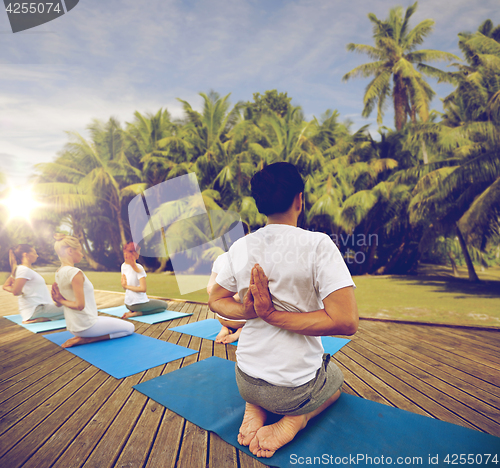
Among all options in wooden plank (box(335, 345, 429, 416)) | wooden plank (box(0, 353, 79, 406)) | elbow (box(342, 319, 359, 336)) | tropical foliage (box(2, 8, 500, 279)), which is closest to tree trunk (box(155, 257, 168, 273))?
tropical foliage (box(2, 8, 500, 279))

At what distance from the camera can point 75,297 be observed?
326 centimetres

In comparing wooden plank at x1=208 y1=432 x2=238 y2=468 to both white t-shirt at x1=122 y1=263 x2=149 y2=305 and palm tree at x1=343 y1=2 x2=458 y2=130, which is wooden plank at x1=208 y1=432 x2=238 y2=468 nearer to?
white t-shirt at x1=122 y1=263 x2=149 y2=305

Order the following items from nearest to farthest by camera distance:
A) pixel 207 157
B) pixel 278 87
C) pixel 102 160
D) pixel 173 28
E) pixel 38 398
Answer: pixel 38 398, pixel 173 28, pixel 207 157, pixel 102 160, pixel 278 87

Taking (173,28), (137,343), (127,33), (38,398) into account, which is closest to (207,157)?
(173,28)

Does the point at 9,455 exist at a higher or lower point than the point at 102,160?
lower

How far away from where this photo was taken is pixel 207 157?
50.0 ft

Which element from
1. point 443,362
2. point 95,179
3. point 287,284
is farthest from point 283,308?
point 95,179

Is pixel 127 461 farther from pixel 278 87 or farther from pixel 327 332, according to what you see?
pixel 278 87

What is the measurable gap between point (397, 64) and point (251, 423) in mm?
18707

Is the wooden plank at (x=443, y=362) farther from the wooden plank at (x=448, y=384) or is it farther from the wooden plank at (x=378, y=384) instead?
the wooden plank at (x=378, y=384)

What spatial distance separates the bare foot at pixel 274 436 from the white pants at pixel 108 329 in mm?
2571

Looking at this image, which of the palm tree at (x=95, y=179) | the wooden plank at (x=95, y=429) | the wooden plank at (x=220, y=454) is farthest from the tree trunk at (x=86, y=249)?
the wooden plank at (x=220, y=454)

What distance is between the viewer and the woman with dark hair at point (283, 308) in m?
1.41

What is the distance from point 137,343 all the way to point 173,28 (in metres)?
4.71
